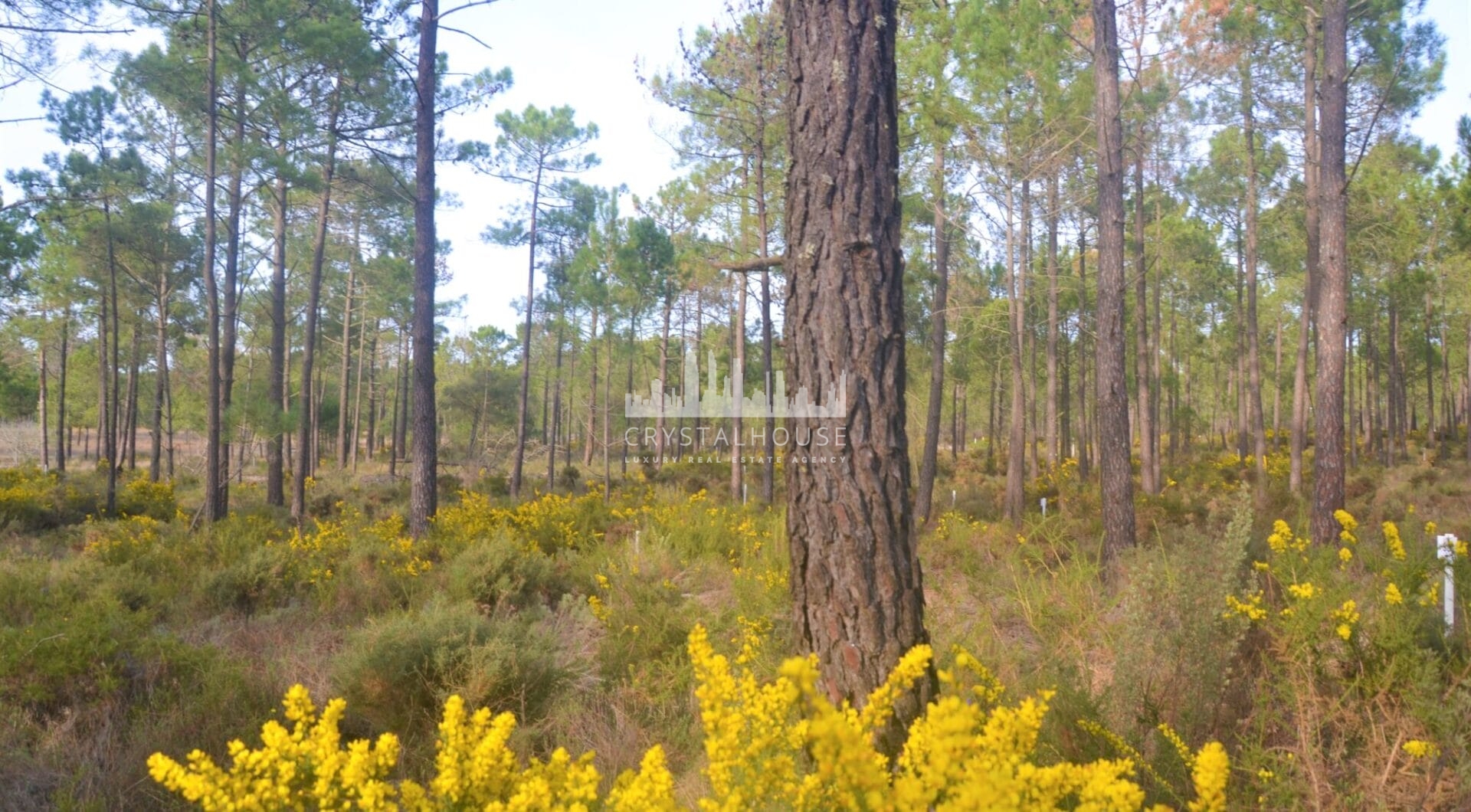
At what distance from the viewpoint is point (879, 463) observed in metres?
2.74

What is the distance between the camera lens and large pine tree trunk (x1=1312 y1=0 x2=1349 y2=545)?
7.48 meters

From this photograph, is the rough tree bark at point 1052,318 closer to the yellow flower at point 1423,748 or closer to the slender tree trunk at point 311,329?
the yellow flower at point 1423,748

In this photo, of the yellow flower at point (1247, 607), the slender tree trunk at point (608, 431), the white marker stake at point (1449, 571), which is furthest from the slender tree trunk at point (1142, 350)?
the yellow flower at point (1247, 607)

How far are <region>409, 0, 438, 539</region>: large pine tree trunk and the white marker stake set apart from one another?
8325mm

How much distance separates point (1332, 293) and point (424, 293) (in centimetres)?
956

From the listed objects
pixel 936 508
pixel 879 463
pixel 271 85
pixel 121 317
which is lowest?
pixel 936 508

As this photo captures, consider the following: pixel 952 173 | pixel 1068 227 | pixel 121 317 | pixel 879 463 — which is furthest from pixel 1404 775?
pixel 121 317

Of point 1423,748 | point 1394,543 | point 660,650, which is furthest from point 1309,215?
point 660,650

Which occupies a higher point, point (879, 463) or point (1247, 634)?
point (879, 463)

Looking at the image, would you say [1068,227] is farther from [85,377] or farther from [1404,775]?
[85,377]

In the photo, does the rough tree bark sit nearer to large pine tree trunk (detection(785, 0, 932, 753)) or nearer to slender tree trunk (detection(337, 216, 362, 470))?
large pine tree trunk (detection(785, 0, 932, 753))

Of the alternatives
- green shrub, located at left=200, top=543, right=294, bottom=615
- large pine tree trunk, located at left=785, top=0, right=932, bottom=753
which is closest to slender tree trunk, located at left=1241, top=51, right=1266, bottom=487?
large pine tree trunk, located at left=785, top=0, right=932, bottom=753

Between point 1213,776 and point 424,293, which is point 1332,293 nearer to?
point 1213,776

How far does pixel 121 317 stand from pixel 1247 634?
69.2 ft
